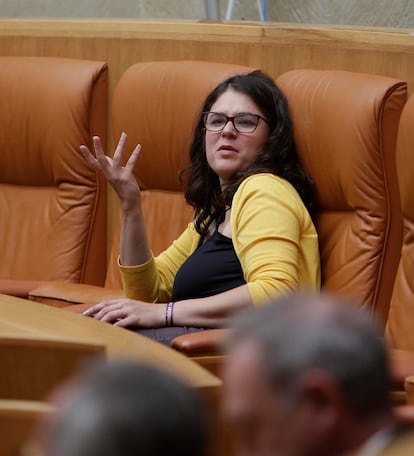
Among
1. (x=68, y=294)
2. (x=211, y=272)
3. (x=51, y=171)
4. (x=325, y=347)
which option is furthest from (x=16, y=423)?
(x=51, y=171)

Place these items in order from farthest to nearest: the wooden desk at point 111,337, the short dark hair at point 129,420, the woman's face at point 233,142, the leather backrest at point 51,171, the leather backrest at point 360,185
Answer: the leather backrest at point 51,171 → the woman's face at point 233,142 → the leather backrest at point 360,185 → the wooden desk at point 111,337 → the short dark hair at point 129,420

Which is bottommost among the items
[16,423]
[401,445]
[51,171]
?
[51,171]

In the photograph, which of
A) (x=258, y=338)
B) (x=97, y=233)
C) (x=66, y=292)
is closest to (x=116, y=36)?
(x=97, y=233)

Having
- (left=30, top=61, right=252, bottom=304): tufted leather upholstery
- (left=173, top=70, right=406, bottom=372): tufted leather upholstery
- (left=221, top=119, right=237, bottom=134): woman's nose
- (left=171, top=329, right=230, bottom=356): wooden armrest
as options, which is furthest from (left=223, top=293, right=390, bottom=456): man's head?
(left=30, top=61, right=252, bottom=304): tufted leather upholstery

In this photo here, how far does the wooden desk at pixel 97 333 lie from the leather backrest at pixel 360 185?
1004 mm

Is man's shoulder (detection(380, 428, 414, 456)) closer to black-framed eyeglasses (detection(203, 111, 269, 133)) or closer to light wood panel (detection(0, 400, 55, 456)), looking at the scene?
light wood panel (detection(0, 400, 55, 456))

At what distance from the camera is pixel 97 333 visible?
6.75 ft

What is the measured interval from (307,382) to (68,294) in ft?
8.12

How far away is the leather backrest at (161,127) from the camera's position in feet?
11.7

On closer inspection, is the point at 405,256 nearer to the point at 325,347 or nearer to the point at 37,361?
the point at 37,361

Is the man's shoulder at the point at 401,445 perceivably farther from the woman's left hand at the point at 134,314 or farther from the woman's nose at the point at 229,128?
the woman's nose at the point at 229,128

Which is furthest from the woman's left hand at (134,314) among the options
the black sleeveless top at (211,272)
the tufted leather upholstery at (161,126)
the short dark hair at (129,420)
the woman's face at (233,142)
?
the short dark hair at (129,420)

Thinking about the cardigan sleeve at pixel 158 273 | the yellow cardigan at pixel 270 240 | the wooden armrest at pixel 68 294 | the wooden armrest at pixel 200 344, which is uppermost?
the yellow cardigan at pixel 270 240

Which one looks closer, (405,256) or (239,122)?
(405,256)
